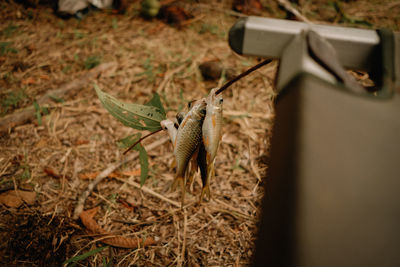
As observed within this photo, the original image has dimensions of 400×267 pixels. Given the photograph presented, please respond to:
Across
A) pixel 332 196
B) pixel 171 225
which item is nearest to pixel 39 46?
pixel 171 225

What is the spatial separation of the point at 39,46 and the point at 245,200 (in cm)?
229

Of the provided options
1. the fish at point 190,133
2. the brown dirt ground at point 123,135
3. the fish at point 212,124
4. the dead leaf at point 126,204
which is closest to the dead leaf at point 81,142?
the brown dirt ground at point 123,135

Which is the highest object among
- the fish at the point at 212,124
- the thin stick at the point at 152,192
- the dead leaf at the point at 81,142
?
the fish at the point at 212,124

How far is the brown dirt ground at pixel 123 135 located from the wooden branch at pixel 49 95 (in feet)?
0.12

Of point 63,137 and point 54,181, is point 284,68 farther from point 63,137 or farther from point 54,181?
point 63,137

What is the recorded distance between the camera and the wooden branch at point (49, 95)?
1.54 m

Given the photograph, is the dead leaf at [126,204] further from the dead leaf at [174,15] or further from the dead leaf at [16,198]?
the dead leaf at [174,15]

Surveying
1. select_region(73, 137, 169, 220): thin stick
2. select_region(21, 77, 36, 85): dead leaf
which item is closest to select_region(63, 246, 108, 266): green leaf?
select_region(73, 137, 169, 220): thin stick

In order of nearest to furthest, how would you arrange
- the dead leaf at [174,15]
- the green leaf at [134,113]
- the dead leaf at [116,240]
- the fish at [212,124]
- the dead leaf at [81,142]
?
the fish at [212,124] < the green leaf at [134,113] < the dead leaf at [116,240] < the dead leaf at [81,142] < the dead leaf at [174,15]

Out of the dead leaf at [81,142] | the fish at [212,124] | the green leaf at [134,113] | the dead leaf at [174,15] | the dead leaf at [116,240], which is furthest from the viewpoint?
the dead leaf at [174,15]

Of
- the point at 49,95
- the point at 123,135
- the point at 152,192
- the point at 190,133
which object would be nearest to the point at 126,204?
the point at 152,192

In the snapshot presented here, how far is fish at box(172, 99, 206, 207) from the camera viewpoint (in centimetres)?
69

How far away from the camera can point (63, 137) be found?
1.54m

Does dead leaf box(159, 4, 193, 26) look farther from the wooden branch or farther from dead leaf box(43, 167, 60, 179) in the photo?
dead leaf box(43, 167, 60, 179)
